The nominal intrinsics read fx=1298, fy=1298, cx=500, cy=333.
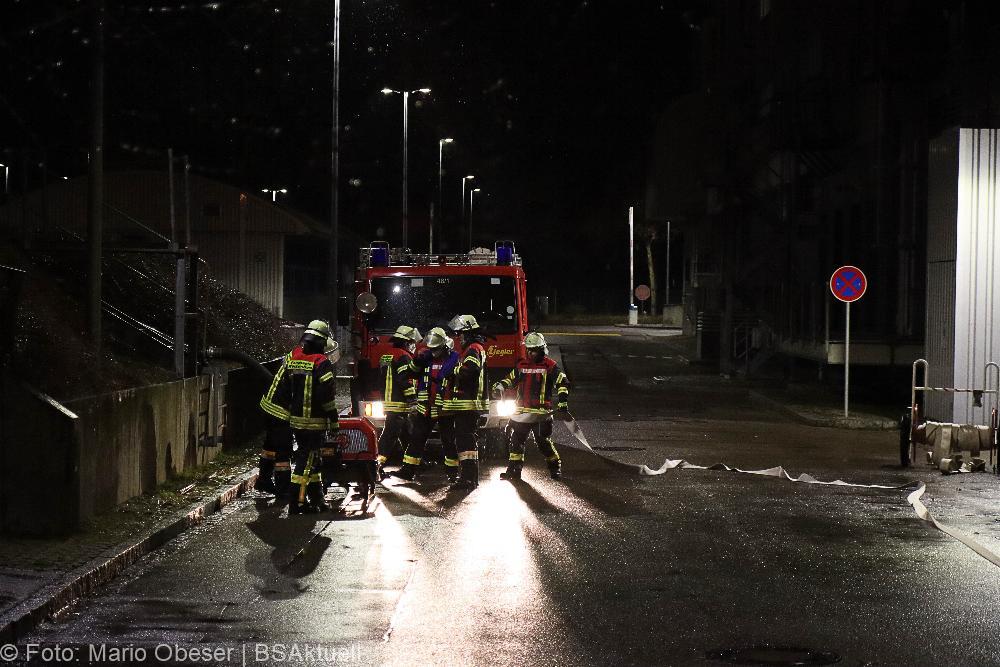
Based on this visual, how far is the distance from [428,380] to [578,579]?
19.3 feet

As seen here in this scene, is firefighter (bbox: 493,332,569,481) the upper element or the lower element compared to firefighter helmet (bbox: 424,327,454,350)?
lower

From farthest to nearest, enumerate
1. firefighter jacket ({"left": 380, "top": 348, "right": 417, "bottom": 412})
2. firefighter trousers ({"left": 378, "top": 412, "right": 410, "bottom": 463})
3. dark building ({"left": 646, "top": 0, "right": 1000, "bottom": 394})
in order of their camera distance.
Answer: dark building ({"left": 646, "top": 0, "right": 1000, "bottom": 394}), firefighter trousers ({"left": 378, "top": 412, "right": 410, "bottom": 463}), firefighter jacket ({"left": 380, "top": 348, "right": 417, "bottom": 412})

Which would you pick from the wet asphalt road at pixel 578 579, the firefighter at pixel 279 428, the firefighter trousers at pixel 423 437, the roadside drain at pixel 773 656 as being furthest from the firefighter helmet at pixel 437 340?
the roadside drain at pixel 773 656

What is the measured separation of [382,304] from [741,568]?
9.20m

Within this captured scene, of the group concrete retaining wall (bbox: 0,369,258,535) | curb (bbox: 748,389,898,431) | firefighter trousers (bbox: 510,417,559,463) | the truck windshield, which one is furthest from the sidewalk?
curb (bbox: 748,389,898,431)

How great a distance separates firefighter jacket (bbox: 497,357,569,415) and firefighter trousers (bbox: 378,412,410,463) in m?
1.25

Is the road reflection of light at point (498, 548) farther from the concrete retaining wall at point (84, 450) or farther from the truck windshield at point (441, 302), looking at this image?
the truck windshield at point (441, 302)

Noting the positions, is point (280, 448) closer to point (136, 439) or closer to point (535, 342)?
point (136, 439)

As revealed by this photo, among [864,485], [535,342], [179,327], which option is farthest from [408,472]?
[864,485]

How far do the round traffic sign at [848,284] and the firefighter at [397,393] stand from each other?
1032 centimetres

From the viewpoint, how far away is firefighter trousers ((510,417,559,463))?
1466cm

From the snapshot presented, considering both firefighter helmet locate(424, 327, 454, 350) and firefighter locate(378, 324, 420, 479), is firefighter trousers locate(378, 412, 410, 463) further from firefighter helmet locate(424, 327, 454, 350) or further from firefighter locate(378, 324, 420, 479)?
firefighter helmet locate(424, 327, 454, 350)

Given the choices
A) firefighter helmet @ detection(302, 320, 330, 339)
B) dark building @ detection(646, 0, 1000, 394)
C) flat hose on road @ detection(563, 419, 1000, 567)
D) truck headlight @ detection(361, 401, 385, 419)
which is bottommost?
flat hose on road @ detection(563, 419, 1000, 567)

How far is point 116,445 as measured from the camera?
11.3 meters
